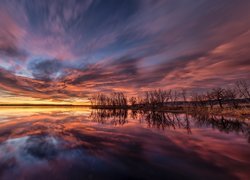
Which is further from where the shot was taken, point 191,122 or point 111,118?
point 111,118

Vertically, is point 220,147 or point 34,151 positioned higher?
point 34,151

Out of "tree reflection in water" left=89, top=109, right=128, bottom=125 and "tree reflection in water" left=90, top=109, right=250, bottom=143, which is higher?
"tree reflection in water" left=89, top=109, right=128, bottom=125

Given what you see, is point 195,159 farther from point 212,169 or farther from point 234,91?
point 234,91

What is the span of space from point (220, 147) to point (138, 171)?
21.7 feet

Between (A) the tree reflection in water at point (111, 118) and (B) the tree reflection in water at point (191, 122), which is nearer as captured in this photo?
(B) the tree reflection in water at point (191, 122)

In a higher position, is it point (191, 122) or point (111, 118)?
point (111, 118)

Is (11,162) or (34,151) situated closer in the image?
(11,162)

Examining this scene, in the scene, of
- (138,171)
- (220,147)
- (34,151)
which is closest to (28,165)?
(34,151)

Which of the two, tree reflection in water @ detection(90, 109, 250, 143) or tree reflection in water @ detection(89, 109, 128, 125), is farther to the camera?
tree reflection in water @ detection(89, 109, 128, 125)

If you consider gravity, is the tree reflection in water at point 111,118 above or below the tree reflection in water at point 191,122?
above

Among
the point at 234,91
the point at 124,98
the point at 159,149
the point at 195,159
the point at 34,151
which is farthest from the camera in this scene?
the point at 124,98

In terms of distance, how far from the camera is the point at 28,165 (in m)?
5.64

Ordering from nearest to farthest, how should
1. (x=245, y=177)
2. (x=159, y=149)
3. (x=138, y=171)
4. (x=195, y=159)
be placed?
(x=245, y=177) < (x=138, y=171) < (x=195, y=159) < (x=159, y=149)

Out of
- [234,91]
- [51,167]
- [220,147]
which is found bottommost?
[220,147]
